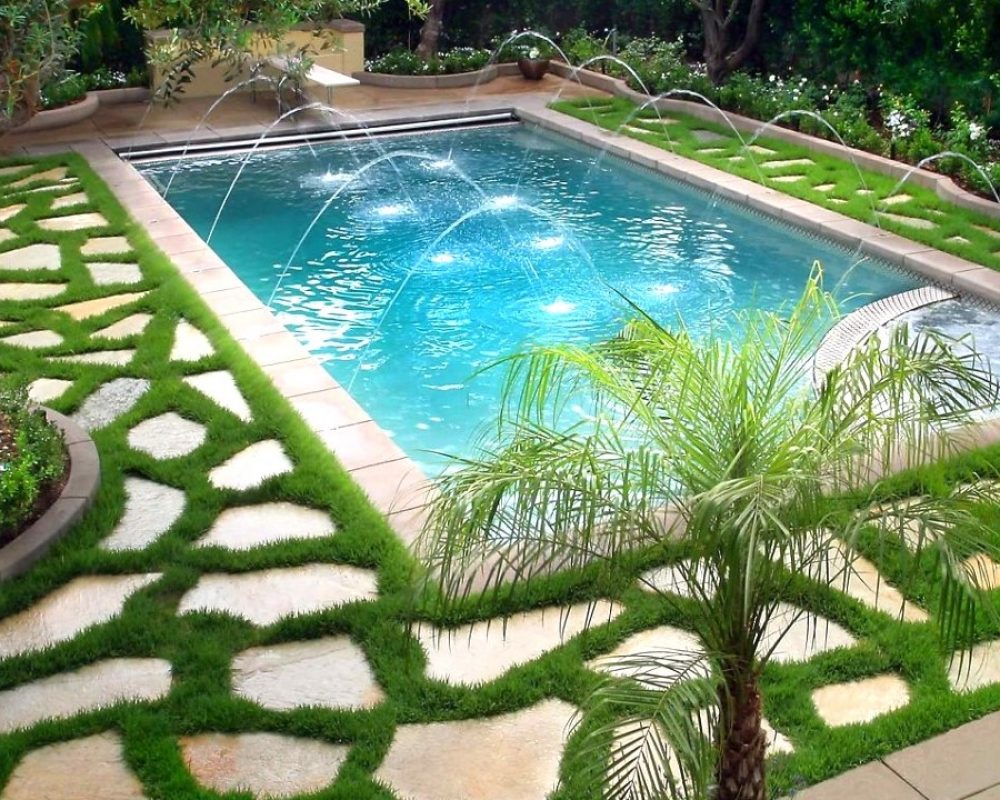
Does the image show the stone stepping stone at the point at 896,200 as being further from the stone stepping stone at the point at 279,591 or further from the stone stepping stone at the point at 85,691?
the stone stepping stone at the point at 85,691

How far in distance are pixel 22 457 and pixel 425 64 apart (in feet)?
40.5

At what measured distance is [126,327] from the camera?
749 cm

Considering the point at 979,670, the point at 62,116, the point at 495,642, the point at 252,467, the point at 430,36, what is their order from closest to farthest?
the point at 979,670 → the point at 495,642 → the point at 252,467 → the point at 62,116 → the point at 430,36

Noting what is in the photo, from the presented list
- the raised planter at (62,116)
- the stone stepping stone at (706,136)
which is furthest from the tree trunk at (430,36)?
the stone stepping stone at (706,136)

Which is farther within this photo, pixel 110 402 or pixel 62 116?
pixel 62 116

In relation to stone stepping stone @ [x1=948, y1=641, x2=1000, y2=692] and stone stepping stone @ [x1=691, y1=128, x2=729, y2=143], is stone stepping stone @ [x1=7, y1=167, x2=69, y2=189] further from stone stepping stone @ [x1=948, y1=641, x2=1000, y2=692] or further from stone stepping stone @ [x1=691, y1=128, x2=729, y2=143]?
stone stepping stone @ [x1=948, y1=641, x2=1000, y2=692]

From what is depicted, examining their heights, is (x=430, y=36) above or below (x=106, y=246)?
above

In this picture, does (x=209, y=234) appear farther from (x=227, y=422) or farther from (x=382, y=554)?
(x=382, y=554)

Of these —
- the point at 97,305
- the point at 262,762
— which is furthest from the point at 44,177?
the point at 262,762

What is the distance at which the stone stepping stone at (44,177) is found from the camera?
10.9 m

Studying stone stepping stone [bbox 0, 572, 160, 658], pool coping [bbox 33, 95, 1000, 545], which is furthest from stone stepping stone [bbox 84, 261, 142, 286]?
stone stepping stone [bbox 0, 572, 160, 658]

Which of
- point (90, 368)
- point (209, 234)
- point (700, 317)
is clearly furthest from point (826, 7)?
point (90, 368)

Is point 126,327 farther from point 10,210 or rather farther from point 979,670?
point 979,670

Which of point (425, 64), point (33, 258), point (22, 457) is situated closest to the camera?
point (22, 457)
